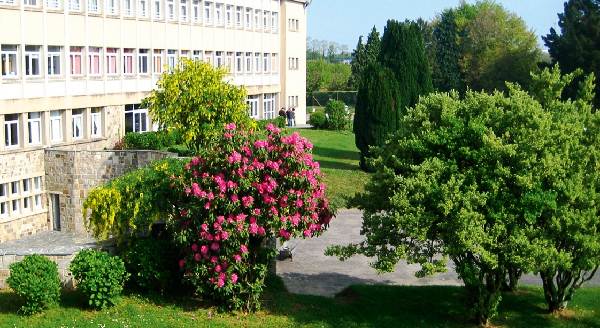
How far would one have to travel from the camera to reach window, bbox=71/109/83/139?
3328 cm

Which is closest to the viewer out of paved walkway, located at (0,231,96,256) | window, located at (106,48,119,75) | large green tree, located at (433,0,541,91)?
paved walkway, located at (0,231,96,256)

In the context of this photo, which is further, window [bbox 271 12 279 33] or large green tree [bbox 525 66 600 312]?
window [bbox 271 12 279 33]

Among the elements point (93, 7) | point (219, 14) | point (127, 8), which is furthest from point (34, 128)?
point (219, 14)

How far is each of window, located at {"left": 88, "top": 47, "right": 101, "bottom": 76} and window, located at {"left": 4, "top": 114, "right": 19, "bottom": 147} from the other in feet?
16.4

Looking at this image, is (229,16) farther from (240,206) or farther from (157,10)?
(240,206)

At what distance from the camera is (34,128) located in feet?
101

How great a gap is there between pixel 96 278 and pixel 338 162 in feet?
76.3

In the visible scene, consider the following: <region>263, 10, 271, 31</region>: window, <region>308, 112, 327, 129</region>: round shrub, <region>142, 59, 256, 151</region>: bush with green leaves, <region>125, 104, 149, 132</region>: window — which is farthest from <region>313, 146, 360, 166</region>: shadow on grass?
<region>142, 59, 256, 151</region>: bush with green leaves

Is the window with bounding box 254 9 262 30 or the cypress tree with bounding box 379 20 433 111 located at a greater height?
the window with bounding box 254 9 262 30

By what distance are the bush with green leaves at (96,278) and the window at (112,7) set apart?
→ 18327 millimetres

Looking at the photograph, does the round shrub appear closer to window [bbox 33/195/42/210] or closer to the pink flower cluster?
window [bbox 33/195/42/210]

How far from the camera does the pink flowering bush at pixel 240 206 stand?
18.7 m

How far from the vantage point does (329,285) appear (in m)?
22.4

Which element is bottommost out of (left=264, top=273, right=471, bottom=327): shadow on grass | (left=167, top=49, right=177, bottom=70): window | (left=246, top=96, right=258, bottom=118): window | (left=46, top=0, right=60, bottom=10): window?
(left=264, top=273, right=471, bottom=327): shadow on grass
